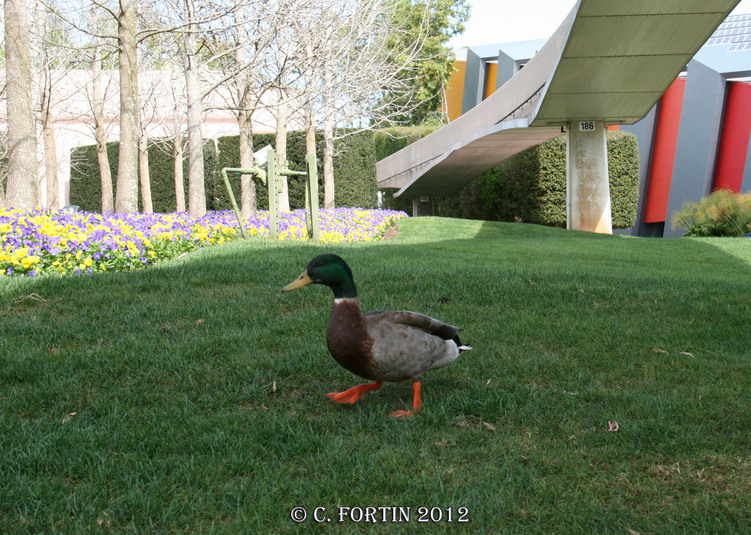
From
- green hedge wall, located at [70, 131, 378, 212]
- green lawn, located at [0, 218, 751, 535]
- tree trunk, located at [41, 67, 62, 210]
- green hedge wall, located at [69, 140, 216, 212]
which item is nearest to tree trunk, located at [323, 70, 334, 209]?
green hedge wall, located at [70, 131, 378, 212]

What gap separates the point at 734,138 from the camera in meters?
20.5

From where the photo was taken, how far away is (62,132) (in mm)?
29359

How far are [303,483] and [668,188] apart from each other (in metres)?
24.7

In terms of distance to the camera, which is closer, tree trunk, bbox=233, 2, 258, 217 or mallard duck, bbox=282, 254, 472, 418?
mallard duck, bbox=282, 254, 472, 418

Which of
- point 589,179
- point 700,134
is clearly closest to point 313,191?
point 589,179

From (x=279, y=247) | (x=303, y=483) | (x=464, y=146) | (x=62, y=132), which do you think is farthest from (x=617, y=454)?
(x=62, y=132)

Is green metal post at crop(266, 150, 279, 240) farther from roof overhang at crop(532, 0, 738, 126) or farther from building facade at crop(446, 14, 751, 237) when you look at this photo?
building facade at crop(446, 14, 751, 237)

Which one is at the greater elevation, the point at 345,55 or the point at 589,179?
the point at 345,55

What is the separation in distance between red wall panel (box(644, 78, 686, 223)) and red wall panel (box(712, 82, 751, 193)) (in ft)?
6.68

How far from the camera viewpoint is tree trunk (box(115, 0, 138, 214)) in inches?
408

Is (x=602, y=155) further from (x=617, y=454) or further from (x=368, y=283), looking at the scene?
(x=617, y=454)

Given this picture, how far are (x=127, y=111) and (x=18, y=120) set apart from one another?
1718 mm

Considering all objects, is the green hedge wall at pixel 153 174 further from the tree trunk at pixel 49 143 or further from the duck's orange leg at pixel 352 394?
the duck's orange leg at pixel 352 394

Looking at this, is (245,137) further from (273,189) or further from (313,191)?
(313,191)
